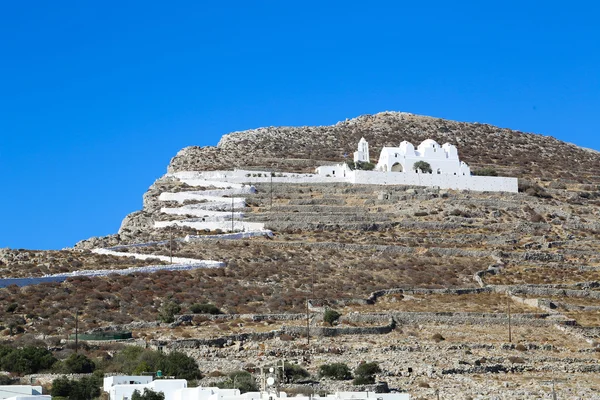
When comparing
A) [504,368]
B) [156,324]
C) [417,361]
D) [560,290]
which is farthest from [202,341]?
[560,290]

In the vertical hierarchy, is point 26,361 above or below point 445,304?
below

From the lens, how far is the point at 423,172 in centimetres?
9444

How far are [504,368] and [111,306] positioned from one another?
1862cm

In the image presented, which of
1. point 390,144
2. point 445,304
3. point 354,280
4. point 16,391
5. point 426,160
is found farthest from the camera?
point 390,144

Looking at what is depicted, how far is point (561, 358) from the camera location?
4978 cm

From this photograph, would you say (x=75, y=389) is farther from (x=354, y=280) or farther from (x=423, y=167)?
(x=423, y=167)

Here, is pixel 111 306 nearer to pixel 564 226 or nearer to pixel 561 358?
pixel 561 358

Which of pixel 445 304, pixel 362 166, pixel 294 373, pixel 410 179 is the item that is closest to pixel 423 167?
pixel 410 179

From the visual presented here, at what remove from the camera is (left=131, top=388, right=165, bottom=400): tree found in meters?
34.1

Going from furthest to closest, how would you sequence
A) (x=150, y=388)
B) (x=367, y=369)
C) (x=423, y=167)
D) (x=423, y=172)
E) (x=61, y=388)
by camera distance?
(x=423, y=167), (x=423, y=172), (x=367, y=369), (x=61, y=388), (x=150, y=388)

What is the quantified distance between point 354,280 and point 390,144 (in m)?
55.7

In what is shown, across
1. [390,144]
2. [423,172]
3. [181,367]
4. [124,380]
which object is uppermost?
[390,144]

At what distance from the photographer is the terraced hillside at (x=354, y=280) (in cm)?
4794

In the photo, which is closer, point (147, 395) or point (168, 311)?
point (147, 395)
